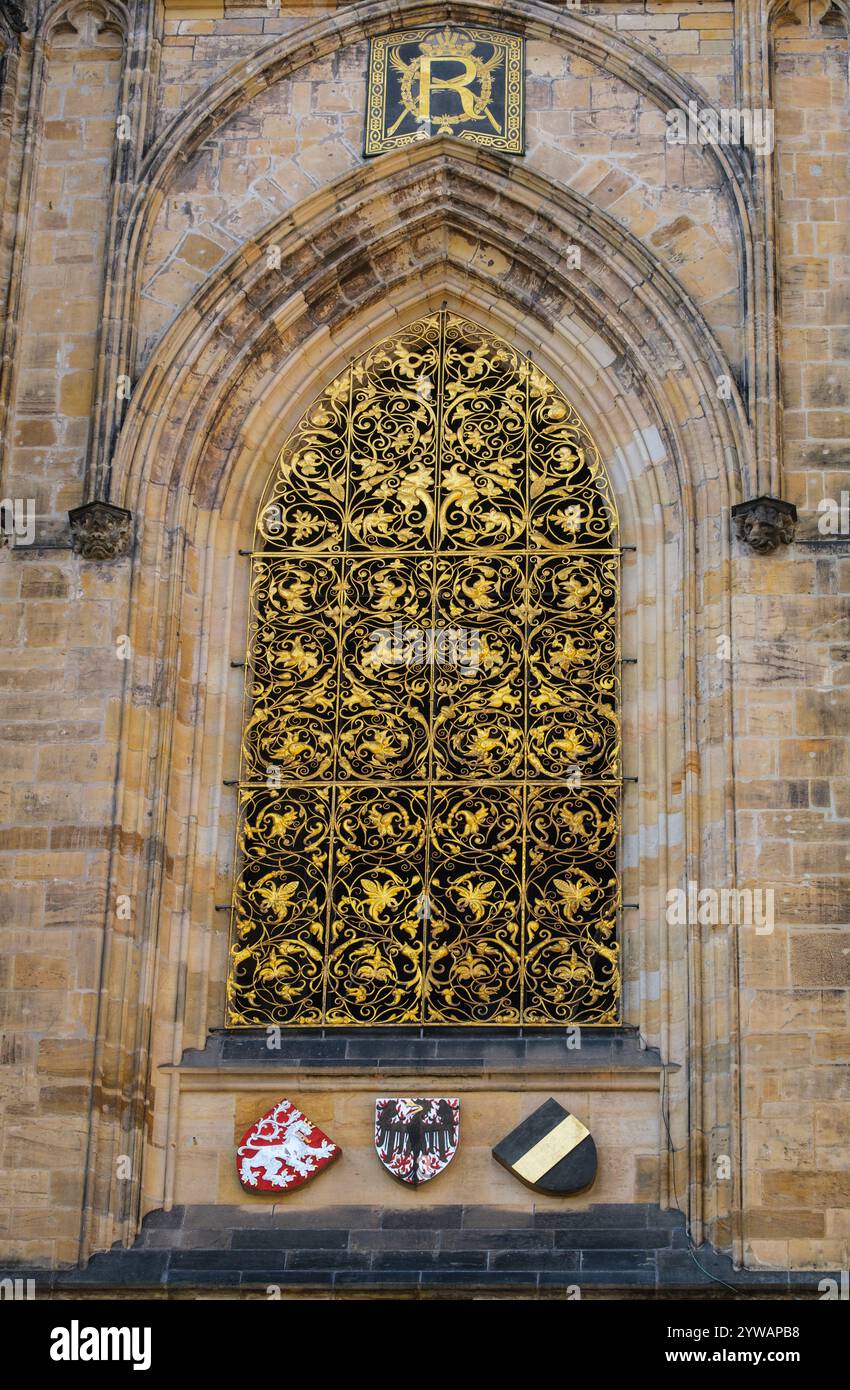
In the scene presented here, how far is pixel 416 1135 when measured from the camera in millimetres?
13883

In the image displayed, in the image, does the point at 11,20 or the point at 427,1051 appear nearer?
the point at 427,1051

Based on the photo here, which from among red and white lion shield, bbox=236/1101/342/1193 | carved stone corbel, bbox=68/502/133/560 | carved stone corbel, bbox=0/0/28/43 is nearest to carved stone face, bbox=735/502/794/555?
carved stone corbel, bbox=68/502/133/560

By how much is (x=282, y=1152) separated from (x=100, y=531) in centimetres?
351

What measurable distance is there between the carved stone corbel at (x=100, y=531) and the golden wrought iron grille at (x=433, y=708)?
85 centimetres

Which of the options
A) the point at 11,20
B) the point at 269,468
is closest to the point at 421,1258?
the point at 269,468

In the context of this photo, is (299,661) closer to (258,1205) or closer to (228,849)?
(228,849)

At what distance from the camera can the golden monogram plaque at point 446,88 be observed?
15.9 meters

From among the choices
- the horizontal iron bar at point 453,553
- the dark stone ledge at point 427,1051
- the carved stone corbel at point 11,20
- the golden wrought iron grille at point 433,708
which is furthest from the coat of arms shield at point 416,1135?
the carved stone corbel at point 11,20

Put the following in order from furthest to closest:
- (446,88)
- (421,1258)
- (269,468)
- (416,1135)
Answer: (446,88) < (269,468) < (416,1135) < (421,1258)

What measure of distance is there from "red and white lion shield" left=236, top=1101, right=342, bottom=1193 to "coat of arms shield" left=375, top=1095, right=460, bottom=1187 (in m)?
0.27

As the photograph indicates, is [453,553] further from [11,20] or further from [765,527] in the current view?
[11,20]

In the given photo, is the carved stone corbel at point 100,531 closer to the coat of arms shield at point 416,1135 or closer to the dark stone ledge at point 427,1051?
the dark stone ledge at point 427,1051
